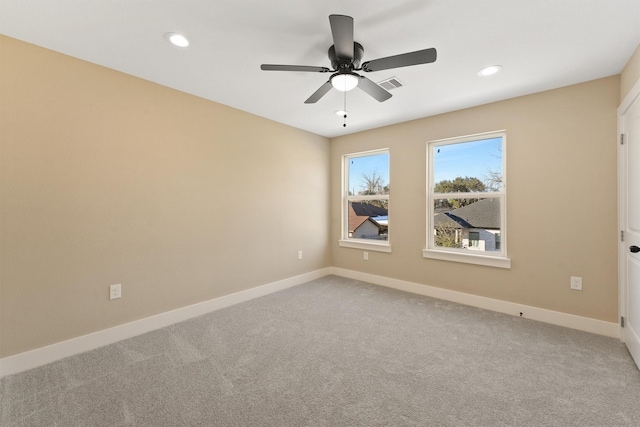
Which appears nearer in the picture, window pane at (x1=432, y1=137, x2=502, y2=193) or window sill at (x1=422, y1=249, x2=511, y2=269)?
window sill at (x1=422, y1=249, x2=511, y2=269)

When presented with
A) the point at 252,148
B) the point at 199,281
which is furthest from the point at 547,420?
the point at 252,148

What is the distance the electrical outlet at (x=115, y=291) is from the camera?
2.49 m

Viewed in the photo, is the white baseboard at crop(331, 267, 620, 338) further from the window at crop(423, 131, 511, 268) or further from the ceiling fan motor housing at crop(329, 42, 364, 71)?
the ceiling fan motor housing at crop(329, 42, 364, 71)

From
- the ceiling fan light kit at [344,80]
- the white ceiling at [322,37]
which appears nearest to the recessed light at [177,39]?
the white ceiling at [322,37]

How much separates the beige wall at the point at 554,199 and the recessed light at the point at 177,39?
3.00m

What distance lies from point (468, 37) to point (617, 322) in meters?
2.90

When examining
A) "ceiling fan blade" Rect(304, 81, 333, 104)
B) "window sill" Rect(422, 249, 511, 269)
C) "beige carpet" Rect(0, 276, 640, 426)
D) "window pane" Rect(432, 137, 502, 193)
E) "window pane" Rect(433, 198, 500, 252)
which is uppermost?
"ceiling fan blade" Rect(304, 81, 333, 104)

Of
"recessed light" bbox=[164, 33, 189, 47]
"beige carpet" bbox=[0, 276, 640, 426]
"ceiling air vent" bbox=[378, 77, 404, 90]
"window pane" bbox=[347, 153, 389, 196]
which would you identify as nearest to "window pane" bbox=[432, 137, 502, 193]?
"window pane" bbox=[347, 153, 389, 196]

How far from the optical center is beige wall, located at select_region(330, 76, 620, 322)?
259 cm

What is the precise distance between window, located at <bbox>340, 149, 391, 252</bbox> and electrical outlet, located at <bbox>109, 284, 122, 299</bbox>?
3155mm

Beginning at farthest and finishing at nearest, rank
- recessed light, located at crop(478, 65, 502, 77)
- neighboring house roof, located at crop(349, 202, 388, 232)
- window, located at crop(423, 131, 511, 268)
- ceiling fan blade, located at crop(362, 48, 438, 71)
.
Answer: neighboring house roof, located at crop(349, 202, 388, 232) < window, located at crop(423, 131, 511, 268) < recessed light, located at crop(478, 65, 502, 77) < ceiling fan blade, located at crop(362, 48, 438, 71)

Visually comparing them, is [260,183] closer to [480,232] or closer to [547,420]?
[480,232]

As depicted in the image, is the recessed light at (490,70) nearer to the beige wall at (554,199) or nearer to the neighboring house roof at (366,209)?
the beige wall at (554,199)

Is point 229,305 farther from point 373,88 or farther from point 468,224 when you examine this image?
point 468,224
